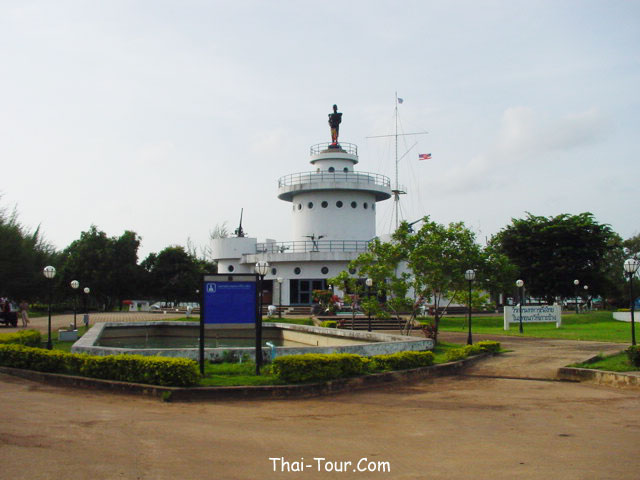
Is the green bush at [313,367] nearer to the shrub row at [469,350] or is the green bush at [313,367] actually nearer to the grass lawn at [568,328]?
the shrub row at [469,350]

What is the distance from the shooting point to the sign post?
13.5 m

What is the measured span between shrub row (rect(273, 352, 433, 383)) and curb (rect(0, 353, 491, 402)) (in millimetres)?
250

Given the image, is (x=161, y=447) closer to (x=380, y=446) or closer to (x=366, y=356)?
(x=380, y=446)

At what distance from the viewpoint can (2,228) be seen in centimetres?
3512

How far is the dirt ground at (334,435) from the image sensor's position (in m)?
7.08

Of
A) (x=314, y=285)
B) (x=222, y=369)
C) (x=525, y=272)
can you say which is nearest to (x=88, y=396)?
(x=222, y=369)

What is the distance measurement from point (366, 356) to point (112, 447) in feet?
27.5

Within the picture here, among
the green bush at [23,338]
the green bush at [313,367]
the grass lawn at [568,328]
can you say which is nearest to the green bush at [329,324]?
the grass lawn at [568,328]

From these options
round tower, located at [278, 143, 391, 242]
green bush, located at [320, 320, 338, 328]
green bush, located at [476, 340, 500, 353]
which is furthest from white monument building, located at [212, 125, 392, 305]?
green bush, located at [476, 340, 500, 353]

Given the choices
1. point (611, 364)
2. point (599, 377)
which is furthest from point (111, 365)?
point (611, 364)

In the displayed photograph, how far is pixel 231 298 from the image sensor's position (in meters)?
13.6

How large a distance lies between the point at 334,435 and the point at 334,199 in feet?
114

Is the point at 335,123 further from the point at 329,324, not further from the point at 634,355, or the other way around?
the point at 634,355

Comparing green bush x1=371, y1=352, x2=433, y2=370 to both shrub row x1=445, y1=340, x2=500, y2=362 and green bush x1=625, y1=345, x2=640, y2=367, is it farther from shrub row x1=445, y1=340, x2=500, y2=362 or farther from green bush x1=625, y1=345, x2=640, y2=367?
green bush x1=625, y1=345, x2=640, y2=367
